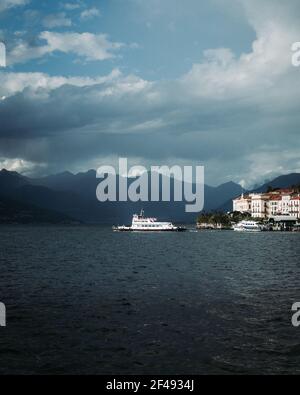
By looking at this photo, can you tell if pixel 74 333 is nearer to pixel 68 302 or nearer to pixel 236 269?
pixel 68 302

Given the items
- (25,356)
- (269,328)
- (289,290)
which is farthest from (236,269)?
(25,356)

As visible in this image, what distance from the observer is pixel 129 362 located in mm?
26062

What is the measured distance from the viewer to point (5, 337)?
101ft

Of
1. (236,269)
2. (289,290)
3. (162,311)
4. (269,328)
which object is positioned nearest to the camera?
(269,328)

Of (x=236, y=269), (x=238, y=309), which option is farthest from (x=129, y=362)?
(x=236, y=269)

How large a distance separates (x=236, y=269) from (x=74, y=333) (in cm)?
4524

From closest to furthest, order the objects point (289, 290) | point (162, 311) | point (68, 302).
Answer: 1. point (162, 311)
2. point (68, 302)
3. point (289, 290)
